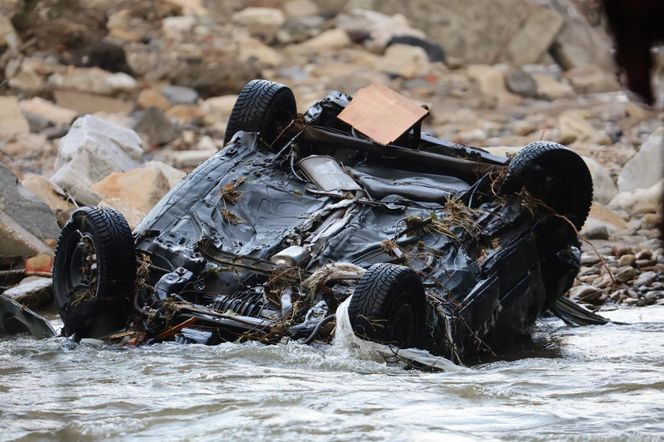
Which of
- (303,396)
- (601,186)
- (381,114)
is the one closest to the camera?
(303,396)

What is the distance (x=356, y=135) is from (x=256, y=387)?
2849 millimetres

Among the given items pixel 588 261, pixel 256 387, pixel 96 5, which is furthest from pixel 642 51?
pixel 96 5

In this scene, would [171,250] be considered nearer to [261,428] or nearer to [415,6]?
[261,428]

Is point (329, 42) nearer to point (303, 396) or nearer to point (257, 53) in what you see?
point (257, 53)

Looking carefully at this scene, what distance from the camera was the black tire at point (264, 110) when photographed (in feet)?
26.9

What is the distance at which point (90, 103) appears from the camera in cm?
2147

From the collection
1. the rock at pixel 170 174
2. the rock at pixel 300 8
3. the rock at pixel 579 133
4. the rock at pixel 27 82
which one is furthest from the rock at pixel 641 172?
the rock at pixel 300 8

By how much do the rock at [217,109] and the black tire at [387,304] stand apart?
14890mm

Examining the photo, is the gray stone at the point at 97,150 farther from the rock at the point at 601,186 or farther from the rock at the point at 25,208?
the rock at the point at 601,186

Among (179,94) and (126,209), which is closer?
(126,209)

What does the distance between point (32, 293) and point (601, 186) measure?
765 cm

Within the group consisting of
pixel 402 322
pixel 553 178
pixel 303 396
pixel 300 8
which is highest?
pixel 553 178

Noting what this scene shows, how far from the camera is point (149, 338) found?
6.95 meters

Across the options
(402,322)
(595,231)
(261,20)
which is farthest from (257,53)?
(402,322)
